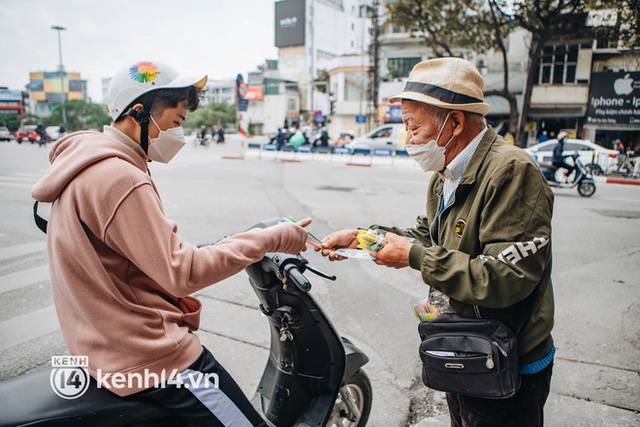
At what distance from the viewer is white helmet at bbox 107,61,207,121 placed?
152 cm

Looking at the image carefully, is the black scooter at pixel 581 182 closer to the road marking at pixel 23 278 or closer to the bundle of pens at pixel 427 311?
the bundle of pens at pixel 427 311

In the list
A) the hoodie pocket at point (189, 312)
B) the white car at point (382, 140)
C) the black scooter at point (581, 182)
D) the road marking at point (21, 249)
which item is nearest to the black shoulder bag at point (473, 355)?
the hoodie pocket at point (189, 312)

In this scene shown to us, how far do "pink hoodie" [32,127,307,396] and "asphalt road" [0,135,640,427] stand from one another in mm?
1696

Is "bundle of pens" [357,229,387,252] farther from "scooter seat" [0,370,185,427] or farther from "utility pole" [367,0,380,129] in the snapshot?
"utility pole" [367,0,380,129]

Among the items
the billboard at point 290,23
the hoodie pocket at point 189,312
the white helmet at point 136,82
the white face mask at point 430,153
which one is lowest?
the hoodie pocket at point 189,312

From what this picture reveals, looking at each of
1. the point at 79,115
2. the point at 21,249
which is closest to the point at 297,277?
the point at 21,249

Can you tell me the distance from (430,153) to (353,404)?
1332 millimetres

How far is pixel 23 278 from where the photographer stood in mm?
4641

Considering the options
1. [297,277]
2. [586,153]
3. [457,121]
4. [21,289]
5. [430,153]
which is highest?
[457,121]

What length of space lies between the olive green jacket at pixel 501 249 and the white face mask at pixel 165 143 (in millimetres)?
971

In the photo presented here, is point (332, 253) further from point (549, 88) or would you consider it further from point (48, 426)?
point (549, 88)

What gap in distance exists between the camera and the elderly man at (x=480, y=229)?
1444 mm

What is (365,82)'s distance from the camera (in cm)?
3906

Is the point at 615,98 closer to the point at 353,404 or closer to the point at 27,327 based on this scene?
the point at 353,404
